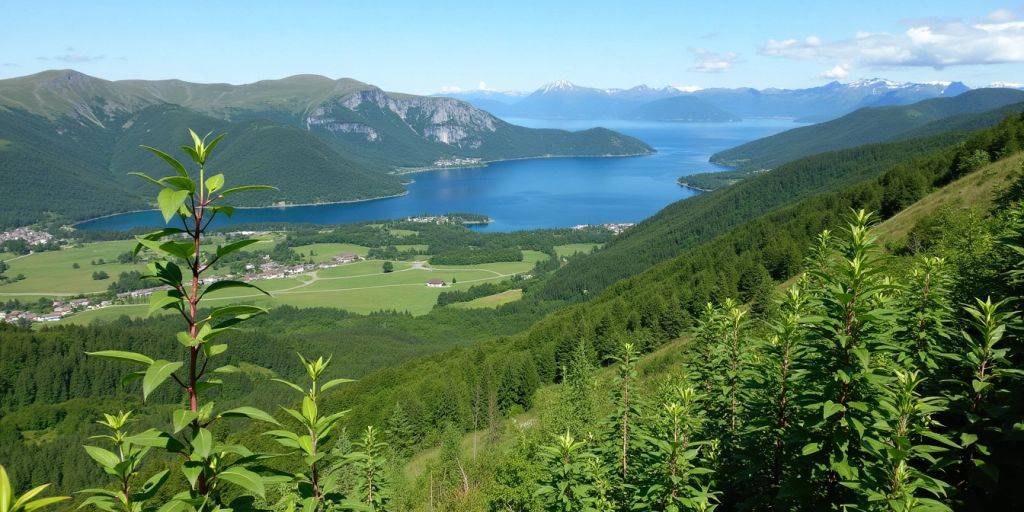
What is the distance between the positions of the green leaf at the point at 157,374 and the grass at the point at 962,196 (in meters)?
55.0

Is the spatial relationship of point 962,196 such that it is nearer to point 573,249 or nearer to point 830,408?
point 830,408

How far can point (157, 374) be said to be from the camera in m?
3.00

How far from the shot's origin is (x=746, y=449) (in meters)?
8.16

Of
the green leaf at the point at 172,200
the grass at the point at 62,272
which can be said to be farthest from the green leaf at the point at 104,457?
the grass at the point at 62,272

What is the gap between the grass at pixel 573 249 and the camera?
18262cm

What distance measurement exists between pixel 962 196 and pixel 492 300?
101 meters

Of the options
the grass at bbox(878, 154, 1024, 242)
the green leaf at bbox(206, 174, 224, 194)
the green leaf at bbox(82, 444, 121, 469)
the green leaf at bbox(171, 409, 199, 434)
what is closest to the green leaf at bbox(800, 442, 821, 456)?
the green leaf at bbox(171, 409, 199, 434)

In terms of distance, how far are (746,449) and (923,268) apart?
20.8 feet

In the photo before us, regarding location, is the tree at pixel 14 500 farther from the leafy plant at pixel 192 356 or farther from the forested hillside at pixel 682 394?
the forested hillside at pixel 682 394

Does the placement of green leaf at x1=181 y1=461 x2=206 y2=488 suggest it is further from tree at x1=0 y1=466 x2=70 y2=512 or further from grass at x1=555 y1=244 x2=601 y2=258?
grass at x1=555 y1=244 x2=601 y2=258

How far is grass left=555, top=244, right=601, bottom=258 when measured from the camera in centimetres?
18262

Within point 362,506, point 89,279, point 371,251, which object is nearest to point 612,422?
point 362,506

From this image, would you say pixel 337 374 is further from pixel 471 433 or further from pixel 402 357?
pixel 471 433

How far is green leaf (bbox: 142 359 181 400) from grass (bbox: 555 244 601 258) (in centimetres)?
17729
